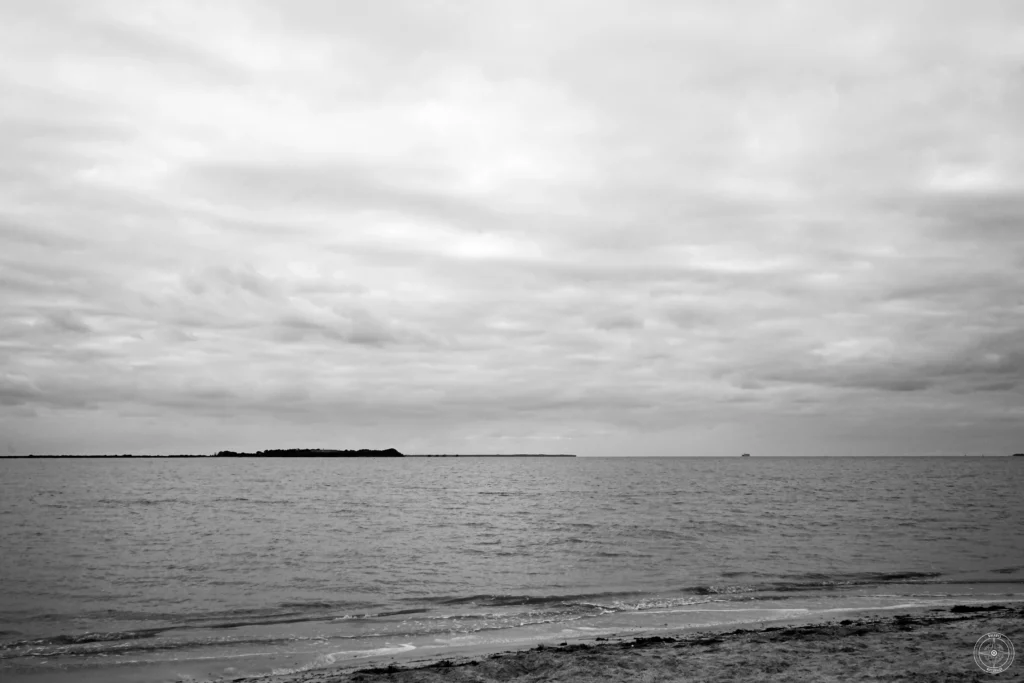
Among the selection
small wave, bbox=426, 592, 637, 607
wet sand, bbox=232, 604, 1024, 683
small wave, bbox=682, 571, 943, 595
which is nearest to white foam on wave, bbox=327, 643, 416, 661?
wet sand, bbox=232, 604, 1024, 683

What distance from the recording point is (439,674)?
46.2 ft

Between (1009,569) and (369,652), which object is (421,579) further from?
(1009,569)

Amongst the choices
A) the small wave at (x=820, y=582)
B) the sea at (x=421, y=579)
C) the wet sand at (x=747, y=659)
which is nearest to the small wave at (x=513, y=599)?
the sea at (x=421, y=579)

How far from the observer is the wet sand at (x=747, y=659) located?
1331 centimetres

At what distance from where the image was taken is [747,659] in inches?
575

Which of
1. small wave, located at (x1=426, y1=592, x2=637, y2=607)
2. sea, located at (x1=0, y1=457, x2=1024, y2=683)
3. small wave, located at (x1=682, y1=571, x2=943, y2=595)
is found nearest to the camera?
sea, located at (x1=0, y1=457, x2=1024, y2=683)

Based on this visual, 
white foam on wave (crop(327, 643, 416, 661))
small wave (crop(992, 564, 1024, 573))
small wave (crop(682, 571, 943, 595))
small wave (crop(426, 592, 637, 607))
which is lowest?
small wave (crop(992, 564, 1024, 573))

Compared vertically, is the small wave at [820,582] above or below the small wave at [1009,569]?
above

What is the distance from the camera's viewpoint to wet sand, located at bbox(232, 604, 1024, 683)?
13312mm

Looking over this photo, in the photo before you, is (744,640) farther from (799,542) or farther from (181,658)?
(799,542)

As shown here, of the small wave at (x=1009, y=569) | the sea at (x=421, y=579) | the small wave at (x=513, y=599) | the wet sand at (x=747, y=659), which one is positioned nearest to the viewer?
the wet sand at (x=747, y=659)

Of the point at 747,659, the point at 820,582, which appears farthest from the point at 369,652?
the point at 820,582

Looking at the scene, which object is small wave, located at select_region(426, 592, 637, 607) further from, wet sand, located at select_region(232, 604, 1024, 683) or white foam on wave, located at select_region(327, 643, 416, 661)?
wet sand, located at select_region(232, 604, 1024, 683)

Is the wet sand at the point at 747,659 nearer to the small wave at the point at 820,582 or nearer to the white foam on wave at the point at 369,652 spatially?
the white foam on wave at the point at 369,652
